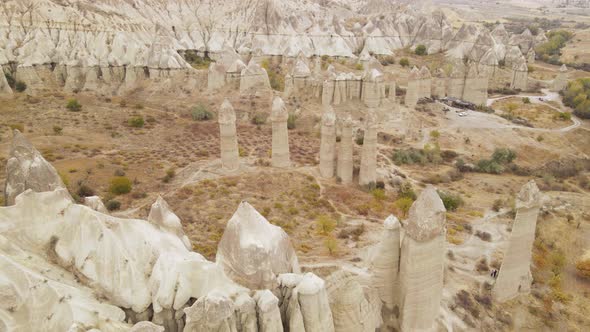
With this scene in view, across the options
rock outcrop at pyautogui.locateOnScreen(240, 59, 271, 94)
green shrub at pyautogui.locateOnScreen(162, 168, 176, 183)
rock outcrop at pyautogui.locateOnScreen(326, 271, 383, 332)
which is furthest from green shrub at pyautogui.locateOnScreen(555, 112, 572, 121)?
rock outcrop at pyautogui.locateOnScreen(326, 271, 383, 332)

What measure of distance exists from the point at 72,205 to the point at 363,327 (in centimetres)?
856

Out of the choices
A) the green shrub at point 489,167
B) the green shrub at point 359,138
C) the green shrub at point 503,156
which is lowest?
the green shrub at point 489,167

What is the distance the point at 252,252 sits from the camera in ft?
36.5

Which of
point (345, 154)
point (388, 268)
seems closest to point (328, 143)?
point (345, 154)

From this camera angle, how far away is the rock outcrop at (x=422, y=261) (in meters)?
12.5

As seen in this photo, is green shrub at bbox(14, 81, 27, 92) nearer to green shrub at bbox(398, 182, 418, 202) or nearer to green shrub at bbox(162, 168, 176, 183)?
green shrub at bbox(162, 168, 176, 183)

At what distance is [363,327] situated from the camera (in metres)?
11.9

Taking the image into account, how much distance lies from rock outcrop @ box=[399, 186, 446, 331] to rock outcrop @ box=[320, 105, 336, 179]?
1206cm

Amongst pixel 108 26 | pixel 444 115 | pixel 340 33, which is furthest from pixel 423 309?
pixel 340 33

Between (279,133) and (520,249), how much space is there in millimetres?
14710

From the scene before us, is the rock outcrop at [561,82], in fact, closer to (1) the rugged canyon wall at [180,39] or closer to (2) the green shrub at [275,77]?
(1) the rugged canyon wall at [180,39]

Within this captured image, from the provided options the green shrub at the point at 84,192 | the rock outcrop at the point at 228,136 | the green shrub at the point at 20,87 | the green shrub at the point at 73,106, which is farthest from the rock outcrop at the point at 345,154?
the green shrub at the point at 20,87

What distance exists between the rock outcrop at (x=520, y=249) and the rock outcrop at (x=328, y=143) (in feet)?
37.8

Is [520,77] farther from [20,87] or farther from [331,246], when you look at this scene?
[20,87]
